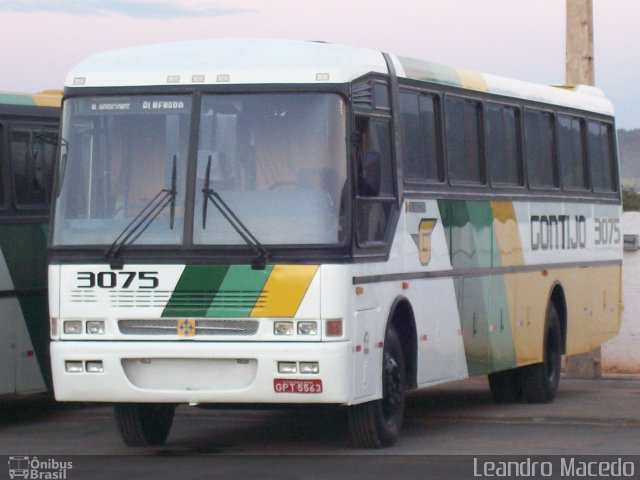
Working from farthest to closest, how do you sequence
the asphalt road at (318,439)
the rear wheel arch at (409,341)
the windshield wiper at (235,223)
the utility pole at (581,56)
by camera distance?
the utility pole at (581,56)
the rear wheel arch at (409,341)
the windshield wiper at (235,223)
the asphalt road at (318,439)

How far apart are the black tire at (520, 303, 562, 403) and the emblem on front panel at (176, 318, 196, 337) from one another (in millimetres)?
6562

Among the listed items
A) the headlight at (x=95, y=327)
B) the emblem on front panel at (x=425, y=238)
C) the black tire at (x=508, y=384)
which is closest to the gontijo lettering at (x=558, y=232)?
the black tire at (x=508, y=384)

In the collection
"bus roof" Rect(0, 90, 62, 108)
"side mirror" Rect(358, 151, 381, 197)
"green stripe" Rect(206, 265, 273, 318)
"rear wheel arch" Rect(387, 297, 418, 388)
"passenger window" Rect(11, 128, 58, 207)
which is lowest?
"rear wheel arch" Rect(387, 297, 418, 388)

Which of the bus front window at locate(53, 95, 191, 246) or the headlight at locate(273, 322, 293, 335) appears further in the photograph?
the bus front window at locate(53, 95, 191, 246)

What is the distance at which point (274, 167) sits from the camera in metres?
12.1

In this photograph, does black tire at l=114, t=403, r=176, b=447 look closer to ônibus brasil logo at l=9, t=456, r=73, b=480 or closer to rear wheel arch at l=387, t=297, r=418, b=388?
ônibus brasil logo at l=9, t=456, r=73, b=480

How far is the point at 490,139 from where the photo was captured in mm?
16234

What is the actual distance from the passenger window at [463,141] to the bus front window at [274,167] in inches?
119

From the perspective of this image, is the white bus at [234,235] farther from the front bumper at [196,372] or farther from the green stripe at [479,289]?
the green stripe at [479,289]

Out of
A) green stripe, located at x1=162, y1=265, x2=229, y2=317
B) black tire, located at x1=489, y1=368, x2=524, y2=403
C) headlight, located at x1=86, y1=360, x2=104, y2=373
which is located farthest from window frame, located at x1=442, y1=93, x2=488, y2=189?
headlight, located at x1=86, y1=360, x2=104, y2=373

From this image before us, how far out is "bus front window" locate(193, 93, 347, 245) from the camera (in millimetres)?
11984

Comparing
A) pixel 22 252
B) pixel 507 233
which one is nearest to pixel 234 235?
pixel 22 252

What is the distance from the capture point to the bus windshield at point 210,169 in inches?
473

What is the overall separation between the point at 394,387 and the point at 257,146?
7.75 ft
